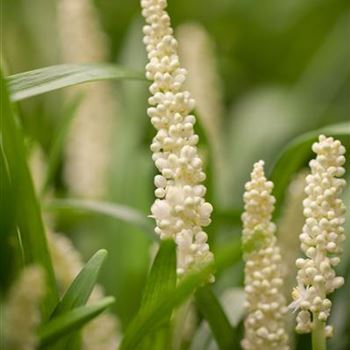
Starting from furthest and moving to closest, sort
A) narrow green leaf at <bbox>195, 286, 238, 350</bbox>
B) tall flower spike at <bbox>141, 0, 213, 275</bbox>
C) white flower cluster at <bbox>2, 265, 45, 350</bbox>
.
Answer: narrow green leaf at <bbox>195, 286, 238, 350</bbox> < tall flower spike at <bbox>141, 0, 213, 275</bbox> < white flower cluster at <bbox>2, 265, 45, 350</bbox>

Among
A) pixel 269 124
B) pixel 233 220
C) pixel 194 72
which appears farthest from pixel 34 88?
pixel 269 124

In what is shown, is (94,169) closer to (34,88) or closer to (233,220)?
(233,220)

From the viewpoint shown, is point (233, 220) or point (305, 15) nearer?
point (233, 220)

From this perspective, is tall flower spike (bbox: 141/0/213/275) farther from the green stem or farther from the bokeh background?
the bokeh background

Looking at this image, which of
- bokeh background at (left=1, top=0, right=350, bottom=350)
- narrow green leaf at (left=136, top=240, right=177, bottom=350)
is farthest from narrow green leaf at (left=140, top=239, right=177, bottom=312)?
bokeh background at (left=1, top=0, right=350, bottom=350)

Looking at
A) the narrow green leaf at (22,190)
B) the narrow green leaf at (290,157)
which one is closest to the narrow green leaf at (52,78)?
the narrow green leaf at (22,190)

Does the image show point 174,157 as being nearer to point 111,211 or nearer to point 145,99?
point 111,211
